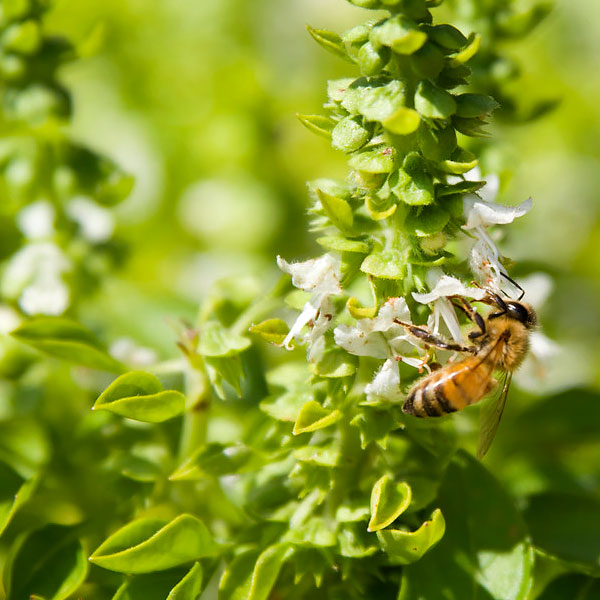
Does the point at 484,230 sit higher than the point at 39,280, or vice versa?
the point at 484,230

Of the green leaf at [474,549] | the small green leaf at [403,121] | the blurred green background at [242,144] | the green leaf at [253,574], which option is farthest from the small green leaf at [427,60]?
the blurred green background at [242,144]

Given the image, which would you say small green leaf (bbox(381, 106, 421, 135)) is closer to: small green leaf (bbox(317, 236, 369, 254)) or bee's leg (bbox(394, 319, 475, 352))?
small green leaf (bbox(317, 236, 369, 254))

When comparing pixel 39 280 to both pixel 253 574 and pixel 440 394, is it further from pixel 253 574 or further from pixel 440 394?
pixel 440 394

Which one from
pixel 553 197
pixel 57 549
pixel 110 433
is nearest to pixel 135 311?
pixel 110 433

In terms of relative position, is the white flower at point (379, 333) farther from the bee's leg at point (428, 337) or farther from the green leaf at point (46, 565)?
the green leaf at point (46, 565)

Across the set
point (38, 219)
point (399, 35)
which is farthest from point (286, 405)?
point (38, 219)

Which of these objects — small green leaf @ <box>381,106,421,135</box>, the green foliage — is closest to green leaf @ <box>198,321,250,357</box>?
the green foliage
